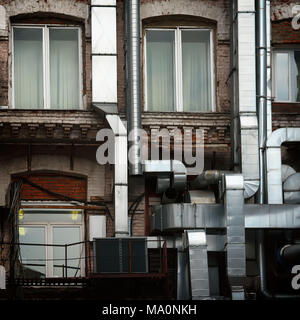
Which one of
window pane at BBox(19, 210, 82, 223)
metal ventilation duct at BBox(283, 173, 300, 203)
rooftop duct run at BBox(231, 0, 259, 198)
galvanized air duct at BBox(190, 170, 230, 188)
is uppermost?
rooftop duct run at BBox(231, 0, 259, 198)

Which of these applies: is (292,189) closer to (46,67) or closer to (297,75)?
(297,75)

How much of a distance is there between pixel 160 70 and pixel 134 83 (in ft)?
5.76

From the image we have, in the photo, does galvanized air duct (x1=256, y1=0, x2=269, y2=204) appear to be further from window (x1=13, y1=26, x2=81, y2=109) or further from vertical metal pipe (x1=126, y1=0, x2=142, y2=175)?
window (x1=13, y1=26, x2=81, y2=109)

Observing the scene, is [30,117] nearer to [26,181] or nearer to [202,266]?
[26,181]

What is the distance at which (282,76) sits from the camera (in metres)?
29.8

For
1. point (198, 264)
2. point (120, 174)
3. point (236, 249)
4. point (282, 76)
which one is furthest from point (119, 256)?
point (282, 76)

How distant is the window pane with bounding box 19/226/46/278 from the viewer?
27875 mm

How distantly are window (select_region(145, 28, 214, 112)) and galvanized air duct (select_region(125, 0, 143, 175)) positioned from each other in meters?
1.27

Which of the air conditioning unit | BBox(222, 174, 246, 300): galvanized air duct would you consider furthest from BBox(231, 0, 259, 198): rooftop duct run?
the air conditioning unit

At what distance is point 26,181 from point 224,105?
5253 millimetres

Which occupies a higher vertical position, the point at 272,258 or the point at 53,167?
the point at 53,167

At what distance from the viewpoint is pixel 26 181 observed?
93.0 feet
